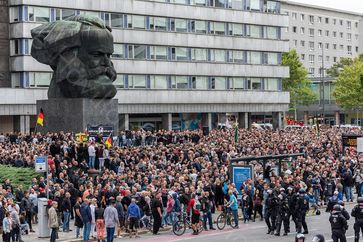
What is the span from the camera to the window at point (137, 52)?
77375 mm

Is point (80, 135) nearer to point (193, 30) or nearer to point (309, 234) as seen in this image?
point (309, 234)

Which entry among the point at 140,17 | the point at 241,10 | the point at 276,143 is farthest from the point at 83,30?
the point at 241,10

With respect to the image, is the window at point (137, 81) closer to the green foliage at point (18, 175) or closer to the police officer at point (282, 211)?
the green foliage at point (18, 175)

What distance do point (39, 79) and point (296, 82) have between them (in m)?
48.5

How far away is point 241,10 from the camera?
287ft

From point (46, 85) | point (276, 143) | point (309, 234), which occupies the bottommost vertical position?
point (309, 234)

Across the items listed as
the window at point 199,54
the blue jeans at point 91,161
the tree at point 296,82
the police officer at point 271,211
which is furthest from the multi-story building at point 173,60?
the police officer at point 271,211

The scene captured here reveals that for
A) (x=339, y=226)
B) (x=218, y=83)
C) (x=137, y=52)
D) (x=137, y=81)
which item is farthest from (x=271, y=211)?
(x=218, y=83)

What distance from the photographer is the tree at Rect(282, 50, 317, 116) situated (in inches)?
4294

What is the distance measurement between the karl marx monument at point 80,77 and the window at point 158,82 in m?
29.3

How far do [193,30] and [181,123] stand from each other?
380 inches

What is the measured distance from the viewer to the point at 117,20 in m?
76.1

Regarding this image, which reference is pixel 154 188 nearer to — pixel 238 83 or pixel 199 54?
pixel 199 54

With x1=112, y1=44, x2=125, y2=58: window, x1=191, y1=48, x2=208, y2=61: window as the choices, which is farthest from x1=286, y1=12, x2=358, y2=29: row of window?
x1=112, y1=44, x2=125, y2=58: window
